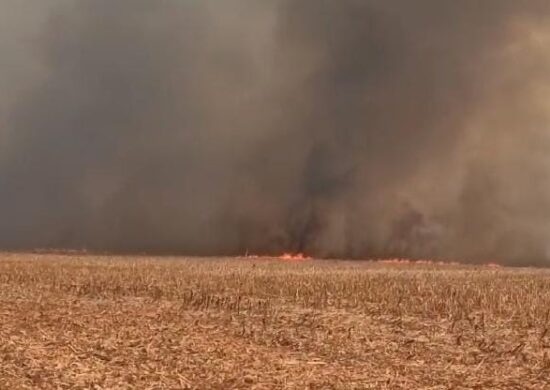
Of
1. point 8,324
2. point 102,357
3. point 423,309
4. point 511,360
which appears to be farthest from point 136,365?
point 423,309

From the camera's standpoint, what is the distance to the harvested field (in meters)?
16.2

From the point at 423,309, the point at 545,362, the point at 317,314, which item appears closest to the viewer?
the point at 545,362

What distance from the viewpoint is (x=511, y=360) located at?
67.7 ft

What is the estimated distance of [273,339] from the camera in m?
22.7

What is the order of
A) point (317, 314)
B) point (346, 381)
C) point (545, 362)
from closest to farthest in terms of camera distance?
1. point (346, 381)
2. point (545, 362)
3. point (317, 314)

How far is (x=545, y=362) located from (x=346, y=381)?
22.3 feet

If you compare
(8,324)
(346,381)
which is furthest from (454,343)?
(8,324)

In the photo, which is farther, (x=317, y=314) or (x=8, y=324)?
(x=317, y=314)

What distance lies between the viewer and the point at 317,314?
1072 inches

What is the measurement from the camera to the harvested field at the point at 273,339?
639 inches

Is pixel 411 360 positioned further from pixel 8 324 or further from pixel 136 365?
pixel 8 324

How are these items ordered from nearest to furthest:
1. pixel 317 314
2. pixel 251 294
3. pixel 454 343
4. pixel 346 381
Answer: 1. pixel 346 381
2. pixel 454 343
3. pixel 317 314
4. pixel 251 294

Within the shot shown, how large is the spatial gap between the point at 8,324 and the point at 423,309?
16.5 meters

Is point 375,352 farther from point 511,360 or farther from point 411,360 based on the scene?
point 511,360
